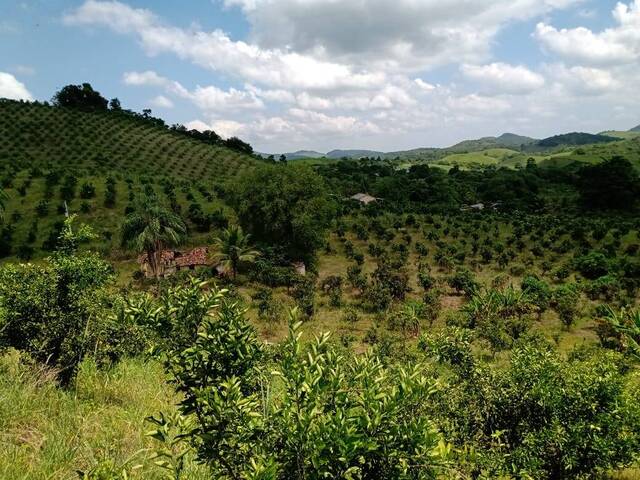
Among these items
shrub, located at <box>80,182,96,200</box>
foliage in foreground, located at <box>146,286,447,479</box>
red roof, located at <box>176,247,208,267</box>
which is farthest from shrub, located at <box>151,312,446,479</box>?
shrub, located at <box>80,182,96,200</box>

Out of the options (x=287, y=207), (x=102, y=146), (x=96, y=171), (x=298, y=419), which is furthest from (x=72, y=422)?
(x=102, y=146)

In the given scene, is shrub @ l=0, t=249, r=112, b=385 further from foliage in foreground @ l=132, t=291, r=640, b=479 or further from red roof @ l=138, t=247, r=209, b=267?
red roof @ l=138, t=247, r=209, b=267

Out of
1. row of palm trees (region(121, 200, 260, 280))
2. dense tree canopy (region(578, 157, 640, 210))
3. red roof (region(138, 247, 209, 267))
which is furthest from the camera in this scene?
dense tree canopy (region(578, 157, 640, 210))

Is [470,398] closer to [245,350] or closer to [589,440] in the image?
[589,440]

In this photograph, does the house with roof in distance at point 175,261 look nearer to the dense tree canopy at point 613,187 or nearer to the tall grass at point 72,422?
the tall grass at point 72,422

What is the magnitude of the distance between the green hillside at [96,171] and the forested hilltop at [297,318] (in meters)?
0.48

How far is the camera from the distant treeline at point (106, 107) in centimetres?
10950

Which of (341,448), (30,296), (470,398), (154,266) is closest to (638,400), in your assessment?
(470,398)

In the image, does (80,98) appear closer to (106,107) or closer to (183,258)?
(106,107)

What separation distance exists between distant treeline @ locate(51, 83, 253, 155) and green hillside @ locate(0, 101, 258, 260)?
231 inches

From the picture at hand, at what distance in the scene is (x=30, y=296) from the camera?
33.9 ft

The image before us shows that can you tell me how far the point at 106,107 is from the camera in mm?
114938

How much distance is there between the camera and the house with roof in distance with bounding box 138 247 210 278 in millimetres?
41844

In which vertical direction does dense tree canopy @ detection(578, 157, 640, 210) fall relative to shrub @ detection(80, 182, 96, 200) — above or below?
below
